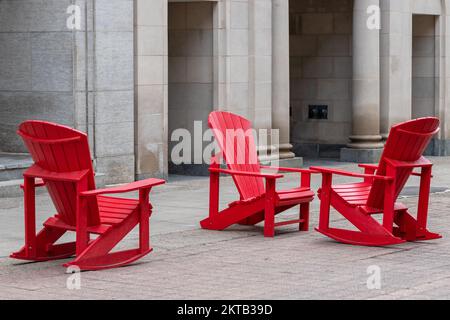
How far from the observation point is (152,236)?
12.1 meters

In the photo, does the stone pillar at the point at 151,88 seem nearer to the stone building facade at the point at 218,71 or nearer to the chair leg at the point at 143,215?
the stone building facade at the point at 218,71

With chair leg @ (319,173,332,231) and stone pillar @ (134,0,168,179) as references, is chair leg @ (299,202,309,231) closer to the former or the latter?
chair leg @ (319,173,332,231)

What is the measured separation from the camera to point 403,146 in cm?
1137

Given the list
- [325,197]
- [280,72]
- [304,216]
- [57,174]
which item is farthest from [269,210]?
[280,72]

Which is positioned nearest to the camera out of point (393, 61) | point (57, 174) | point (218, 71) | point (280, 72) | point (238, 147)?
point (57, 174)

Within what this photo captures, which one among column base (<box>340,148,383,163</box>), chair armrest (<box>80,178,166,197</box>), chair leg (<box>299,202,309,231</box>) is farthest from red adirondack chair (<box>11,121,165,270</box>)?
column base (<box>340,148,383,163</box>)

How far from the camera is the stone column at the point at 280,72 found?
2016cm

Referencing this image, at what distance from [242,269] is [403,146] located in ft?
7.27

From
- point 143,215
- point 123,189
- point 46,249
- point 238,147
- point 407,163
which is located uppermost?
point 238,147

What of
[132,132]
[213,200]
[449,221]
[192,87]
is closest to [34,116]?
[132,132]

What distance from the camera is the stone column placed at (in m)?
20.2

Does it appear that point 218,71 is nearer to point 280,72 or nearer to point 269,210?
point 280,72

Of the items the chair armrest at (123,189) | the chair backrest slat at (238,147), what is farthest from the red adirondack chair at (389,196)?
the chair armrest at (123,189)

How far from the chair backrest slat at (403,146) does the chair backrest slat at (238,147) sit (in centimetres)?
157
